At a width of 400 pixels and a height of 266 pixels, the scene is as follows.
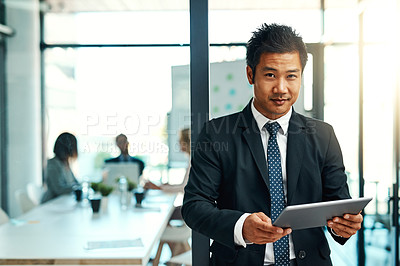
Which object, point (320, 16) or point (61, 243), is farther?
point (61, 243)

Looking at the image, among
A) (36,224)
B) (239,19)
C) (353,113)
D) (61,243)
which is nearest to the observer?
(239,19)

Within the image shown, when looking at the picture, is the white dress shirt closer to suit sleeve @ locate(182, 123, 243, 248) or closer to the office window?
suit sleeve @ locate(182, 123, 243, 248)

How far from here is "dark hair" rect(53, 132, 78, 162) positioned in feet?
7.07

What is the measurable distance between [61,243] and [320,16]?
1883 mm

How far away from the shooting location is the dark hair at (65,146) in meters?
2.16

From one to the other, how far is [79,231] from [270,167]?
1501 mm

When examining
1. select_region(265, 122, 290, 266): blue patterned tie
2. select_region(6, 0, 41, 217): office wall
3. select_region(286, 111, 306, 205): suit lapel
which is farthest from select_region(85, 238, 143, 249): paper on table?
select_region(286, 111, 306, 205): suit lapel

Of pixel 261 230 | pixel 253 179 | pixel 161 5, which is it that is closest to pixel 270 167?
pixel 253 179

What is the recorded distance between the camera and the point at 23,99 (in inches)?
106

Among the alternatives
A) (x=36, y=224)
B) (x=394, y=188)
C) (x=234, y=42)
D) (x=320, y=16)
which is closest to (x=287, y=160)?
(x=234, y=42)

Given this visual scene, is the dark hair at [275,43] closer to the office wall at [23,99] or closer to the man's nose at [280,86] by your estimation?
the man's nose at [280,86]

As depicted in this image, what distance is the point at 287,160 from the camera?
1.47m

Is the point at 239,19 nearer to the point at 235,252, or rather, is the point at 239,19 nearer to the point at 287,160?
the point at 287,160

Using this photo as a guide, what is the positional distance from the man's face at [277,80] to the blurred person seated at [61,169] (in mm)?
1174
